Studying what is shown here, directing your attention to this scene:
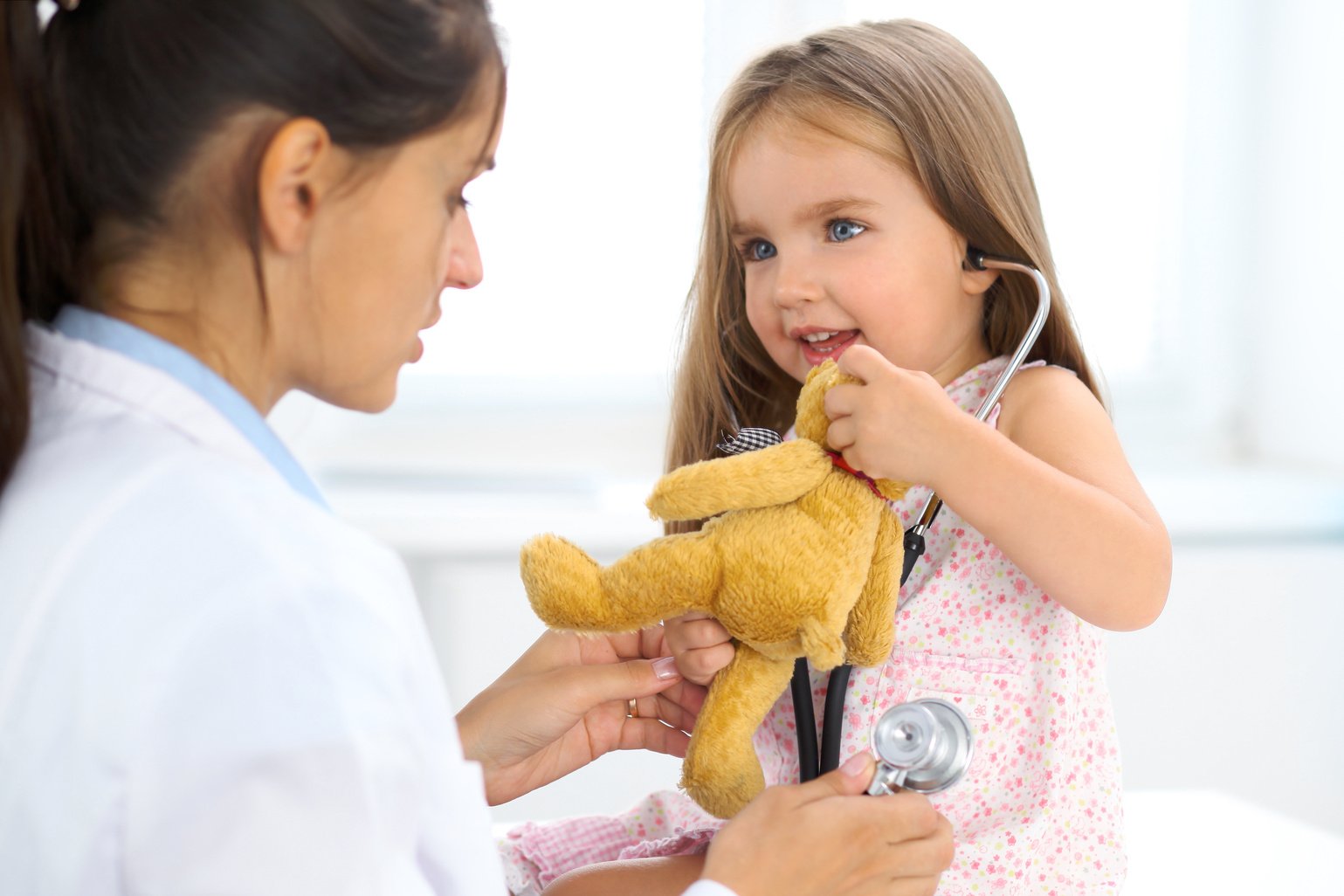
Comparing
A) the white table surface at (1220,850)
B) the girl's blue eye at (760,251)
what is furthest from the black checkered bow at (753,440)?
the white table surface at (1220,850)

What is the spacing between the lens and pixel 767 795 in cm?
91

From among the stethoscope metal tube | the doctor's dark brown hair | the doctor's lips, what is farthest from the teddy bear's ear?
the doctor's dark brown hair

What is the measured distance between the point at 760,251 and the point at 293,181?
61 centimetres

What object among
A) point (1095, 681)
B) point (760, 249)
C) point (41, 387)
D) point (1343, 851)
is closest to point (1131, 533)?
point (1095, 681)

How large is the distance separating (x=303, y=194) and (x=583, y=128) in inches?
68.1

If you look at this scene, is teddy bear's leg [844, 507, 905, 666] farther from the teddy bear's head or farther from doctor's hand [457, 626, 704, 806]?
doctor's hand [457, 626, 704, 806]

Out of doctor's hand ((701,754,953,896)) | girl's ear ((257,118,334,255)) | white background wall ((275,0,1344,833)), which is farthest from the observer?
white background wall ((275,0,1344,833))

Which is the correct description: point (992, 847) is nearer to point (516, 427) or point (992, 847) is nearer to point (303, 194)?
point (303, 194)

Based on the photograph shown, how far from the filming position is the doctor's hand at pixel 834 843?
2.84 ft

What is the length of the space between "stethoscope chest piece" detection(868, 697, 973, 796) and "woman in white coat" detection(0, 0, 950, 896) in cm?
3

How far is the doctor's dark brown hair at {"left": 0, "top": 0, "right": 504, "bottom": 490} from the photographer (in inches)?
27.2

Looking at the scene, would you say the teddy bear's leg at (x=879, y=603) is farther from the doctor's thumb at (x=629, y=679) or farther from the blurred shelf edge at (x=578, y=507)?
the blurred shelf edge at (x=578, y=507)

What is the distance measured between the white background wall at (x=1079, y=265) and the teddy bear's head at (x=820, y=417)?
118cm

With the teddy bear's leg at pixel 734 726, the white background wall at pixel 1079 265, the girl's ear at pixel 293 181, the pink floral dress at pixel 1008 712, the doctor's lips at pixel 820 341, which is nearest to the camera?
the girl's ear at pixel 293 181
